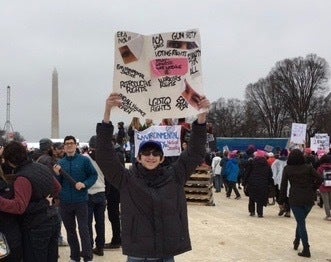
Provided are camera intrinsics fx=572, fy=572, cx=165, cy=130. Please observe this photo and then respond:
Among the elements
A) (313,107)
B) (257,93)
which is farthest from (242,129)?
(313,107)

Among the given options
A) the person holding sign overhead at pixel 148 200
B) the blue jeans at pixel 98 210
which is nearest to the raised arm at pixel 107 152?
the person holding sign overhead at pixel 148 200

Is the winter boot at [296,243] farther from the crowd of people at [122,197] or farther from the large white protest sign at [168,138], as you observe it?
the crowd of people at [122,197]

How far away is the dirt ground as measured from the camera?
8766 mm

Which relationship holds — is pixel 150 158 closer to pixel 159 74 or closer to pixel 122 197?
pixel 122 197

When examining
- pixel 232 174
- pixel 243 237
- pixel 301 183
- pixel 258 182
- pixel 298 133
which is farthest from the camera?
pixel 298 133

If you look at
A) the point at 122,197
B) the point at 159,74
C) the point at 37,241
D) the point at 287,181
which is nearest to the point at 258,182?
the point at 287,181

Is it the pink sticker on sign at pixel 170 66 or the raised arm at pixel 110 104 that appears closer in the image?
the raised arm at pixel 110 104

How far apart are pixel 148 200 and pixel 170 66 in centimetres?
145

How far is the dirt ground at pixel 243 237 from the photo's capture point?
877 centimetres

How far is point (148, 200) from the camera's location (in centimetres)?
416

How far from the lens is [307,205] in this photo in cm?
884

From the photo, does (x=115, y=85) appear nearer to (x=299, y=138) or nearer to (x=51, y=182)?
(x=51, y=182)

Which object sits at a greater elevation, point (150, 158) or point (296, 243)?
point (150, 158)

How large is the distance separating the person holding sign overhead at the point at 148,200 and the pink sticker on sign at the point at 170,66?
84 centimetres
